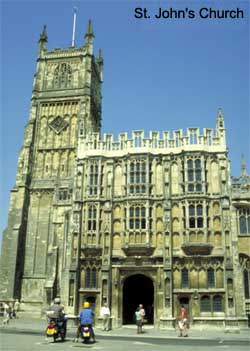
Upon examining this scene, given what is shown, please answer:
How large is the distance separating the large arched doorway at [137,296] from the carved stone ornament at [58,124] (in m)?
25.7

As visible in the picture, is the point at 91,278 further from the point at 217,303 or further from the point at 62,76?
the point at 62,76

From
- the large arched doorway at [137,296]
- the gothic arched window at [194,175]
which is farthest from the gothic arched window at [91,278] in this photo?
the gothic arched window at [194,175]

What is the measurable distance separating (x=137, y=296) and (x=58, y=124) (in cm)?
2749

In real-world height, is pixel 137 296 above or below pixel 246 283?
below

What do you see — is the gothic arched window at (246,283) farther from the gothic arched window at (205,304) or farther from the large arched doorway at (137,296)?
the large arched doorway at (137,296)

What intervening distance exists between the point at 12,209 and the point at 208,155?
26.4 m

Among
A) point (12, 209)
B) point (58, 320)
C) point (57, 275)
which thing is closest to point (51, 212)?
point (12, 209)

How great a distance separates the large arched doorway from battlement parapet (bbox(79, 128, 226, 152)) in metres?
11.4

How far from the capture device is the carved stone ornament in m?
53.2

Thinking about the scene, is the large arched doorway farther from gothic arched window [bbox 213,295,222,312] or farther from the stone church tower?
the stone church tower

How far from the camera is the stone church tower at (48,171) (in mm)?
43719

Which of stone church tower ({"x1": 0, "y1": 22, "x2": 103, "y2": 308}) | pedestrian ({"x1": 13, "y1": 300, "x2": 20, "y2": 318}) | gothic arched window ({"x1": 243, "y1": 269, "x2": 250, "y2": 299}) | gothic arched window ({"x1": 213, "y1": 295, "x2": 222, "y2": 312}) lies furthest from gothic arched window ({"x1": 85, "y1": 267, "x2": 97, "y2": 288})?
gothic arched window ({"x1": 243, "y1": 269, "x2": 250, "y2": 299})

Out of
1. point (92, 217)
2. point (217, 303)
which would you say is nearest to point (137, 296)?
point (217, 303)

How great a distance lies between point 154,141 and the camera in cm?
3575
